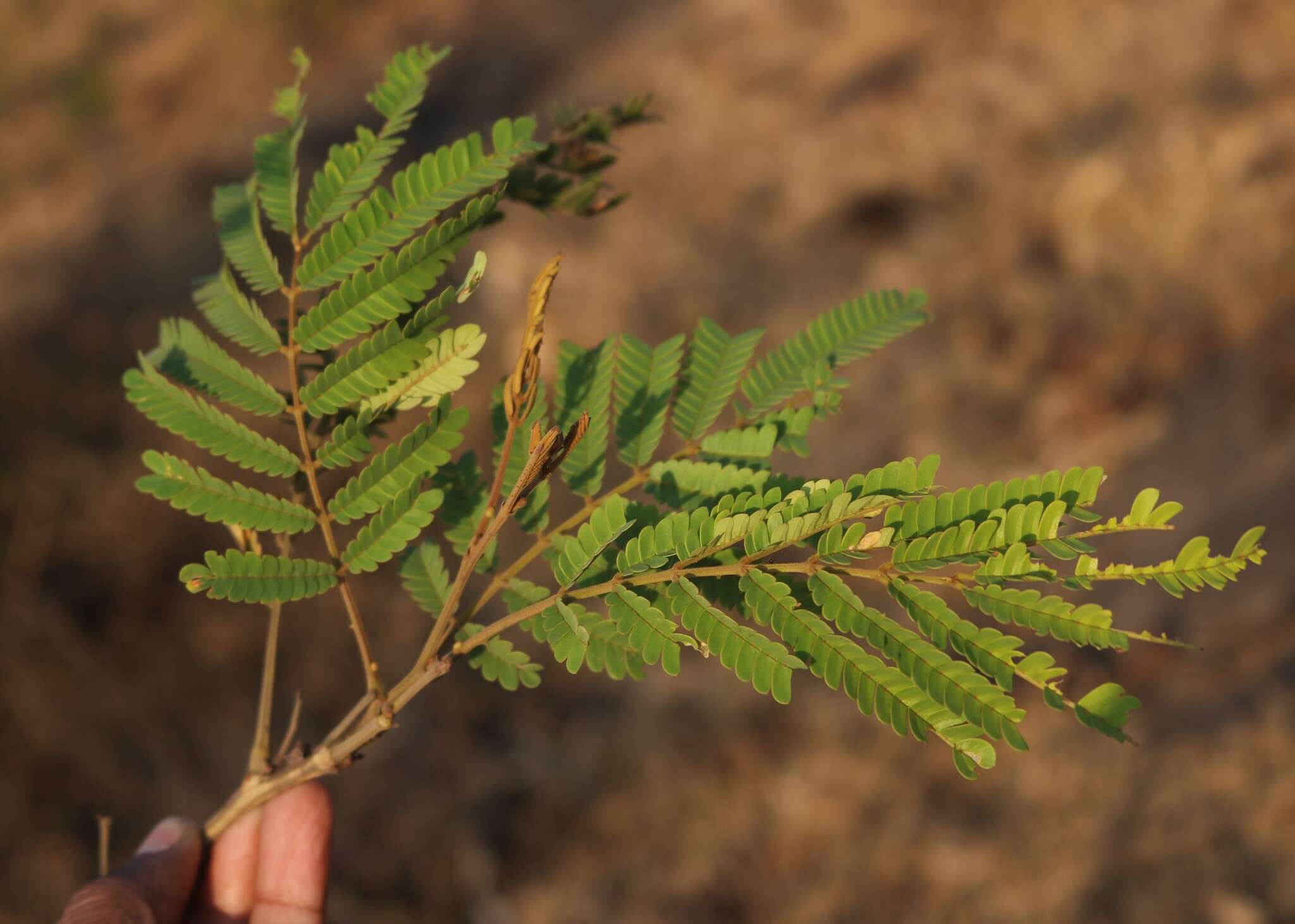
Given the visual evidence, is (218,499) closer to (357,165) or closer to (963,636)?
(357,165)

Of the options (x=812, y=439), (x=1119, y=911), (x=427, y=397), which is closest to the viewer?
(x=427, y=397)

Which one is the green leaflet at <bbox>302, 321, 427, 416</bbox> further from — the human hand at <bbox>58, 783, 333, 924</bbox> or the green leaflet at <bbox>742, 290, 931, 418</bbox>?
the human hand at <bbox>58, 783, 333, 924</bbox>

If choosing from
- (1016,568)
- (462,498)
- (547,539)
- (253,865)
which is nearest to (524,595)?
(547,539)

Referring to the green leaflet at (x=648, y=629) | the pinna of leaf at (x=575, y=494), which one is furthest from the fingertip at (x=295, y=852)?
the green leaflet at (x=648, y=629)

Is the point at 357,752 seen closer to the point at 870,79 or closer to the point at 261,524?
the point at 261,524

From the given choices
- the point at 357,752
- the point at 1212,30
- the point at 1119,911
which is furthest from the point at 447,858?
the point at 1212,30
